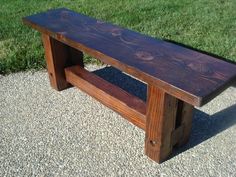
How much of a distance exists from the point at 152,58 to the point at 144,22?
2.79 m

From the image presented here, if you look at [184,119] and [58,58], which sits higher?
[58,58]

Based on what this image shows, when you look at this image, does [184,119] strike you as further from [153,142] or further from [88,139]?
[88,139]

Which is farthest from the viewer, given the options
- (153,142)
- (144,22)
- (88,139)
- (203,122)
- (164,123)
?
(144,22)

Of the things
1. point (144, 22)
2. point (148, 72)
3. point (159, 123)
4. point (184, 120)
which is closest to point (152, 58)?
point (148, 72)

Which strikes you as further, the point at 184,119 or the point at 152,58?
the point at 184,119

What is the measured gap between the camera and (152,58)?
98.3 inches

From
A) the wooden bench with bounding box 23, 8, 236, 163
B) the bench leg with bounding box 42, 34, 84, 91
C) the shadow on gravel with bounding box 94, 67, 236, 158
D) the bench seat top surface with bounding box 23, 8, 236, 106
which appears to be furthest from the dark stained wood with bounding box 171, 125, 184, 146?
the bench leg with bounding box 42, 34, 84, 91

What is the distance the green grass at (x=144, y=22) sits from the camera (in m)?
4.29

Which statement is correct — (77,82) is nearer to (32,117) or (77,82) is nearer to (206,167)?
(32,117)

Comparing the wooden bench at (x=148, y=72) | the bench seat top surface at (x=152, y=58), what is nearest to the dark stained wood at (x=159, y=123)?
the wooden bench at (x=148, y=72)

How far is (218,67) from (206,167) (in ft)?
2.50

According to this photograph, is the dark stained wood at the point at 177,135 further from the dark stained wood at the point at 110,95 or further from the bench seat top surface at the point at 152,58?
the bench seat top surface at the point at 152,58

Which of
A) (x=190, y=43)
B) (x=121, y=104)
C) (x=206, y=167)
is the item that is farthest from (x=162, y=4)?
(x=206, y=167)

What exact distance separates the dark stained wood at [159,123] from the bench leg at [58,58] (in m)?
1.27
